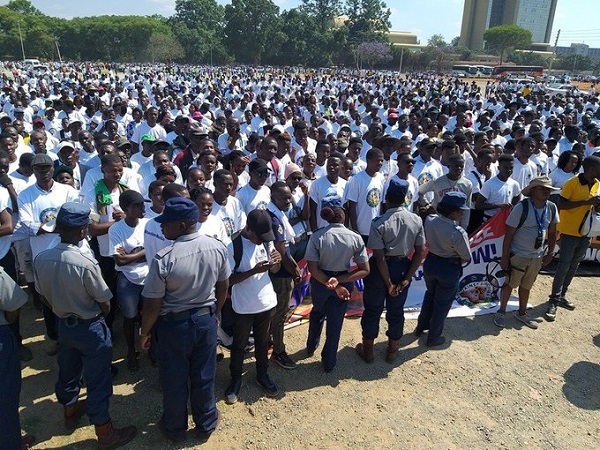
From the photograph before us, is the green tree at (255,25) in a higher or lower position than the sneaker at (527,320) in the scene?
higher

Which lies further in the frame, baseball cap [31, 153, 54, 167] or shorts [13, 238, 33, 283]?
shorts [13, 238, 33, 283]

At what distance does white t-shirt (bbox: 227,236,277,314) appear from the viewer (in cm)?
355

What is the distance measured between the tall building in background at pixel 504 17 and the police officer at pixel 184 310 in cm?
14553

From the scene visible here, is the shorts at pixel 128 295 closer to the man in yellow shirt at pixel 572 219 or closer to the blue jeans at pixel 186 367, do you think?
the blue jeans at pixel 186 367

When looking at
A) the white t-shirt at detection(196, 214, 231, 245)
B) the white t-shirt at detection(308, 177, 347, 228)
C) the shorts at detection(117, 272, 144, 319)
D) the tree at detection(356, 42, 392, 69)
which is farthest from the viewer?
the tree at detection(356, 42, 392, 69)

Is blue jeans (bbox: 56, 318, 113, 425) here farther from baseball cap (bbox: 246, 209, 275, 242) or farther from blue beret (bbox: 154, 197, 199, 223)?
baseball cap (bbox: 246, 209, 275, 242)

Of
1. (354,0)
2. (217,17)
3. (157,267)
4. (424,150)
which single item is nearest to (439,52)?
(354,0)

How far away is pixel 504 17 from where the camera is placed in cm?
12875

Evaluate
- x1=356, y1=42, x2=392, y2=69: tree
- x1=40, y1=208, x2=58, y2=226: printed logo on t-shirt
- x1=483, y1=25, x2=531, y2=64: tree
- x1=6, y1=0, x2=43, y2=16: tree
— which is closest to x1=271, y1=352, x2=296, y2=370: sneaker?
x1=40, y1=208, x2=58, y2=226: printed logo on t-shirt

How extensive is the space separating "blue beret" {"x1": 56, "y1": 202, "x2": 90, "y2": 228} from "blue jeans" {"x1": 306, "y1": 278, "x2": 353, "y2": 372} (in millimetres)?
2033

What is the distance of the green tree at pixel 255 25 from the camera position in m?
72.0

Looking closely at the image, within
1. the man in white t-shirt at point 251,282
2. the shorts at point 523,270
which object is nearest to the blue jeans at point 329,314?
the man in white t-shirt at point 251,282

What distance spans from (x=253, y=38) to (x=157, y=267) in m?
76.7

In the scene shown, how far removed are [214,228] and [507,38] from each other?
107265mm
